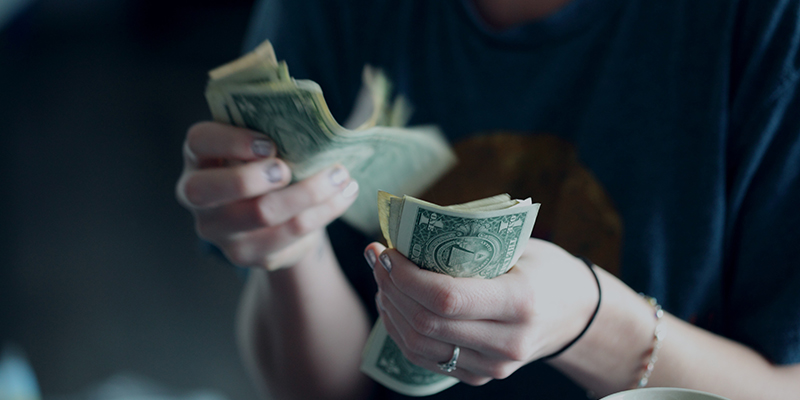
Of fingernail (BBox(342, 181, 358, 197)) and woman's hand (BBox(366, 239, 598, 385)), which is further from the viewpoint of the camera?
fingernail (BBox(342, 181, 358, 197))

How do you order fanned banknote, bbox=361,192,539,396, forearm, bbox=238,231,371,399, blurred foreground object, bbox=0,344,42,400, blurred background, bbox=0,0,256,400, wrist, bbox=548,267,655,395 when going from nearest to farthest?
fanned banknote, bbox=361,192,539,396, wrist, bbox=548,267,655,395, forearm, bbox=238,231,371,399, blurred foreground object, bbox=0,344,42,400, blurred background, bbox=0,0,256,400

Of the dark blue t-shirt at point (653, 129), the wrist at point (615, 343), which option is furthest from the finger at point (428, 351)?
the dark blue t-shirt at point (653, 129)

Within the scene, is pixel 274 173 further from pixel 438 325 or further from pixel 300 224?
pixel 438 325

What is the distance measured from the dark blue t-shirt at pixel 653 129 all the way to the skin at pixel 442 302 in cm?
8

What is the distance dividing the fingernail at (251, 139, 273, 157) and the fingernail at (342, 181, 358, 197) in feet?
0.31

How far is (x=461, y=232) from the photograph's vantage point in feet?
1.11

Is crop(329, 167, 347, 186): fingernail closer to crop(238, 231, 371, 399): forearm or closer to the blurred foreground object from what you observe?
crop(238, 231, 371, 399): forearm

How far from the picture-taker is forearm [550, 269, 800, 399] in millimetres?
441

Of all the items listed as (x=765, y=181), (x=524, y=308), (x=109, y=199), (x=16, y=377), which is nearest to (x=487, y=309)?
(x=524, y=308)

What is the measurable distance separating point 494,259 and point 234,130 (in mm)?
287

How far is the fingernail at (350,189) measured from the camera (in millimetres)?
534

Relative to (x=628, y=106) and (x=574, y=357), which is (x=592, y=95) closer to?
(x=628, y=106)

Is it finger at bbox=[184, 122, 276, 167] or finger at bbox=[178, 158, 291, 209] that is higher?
finger at bbox=[184, 122, 276, 167]

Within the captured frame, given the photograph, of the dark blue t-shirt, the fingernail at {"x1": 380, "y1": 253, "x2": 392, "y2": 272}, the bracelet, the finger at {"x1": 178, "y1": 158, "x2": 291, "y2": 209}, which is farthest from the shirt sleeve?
the finger at {"x1": 178, "y1": 158, "x2": 291, "y2": 209}
